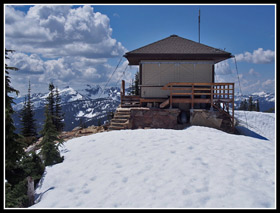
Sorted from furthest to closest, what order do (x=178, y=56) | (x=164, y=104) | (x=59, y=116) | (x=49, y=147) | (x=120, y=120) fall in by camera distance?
(x=59, y=116) → (x=178, y=56) → (x=164, y=104) → (x=120, y=120) → (x=49, y=147)

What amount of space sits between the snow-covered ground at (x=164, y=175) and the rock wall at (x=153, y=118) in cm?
488

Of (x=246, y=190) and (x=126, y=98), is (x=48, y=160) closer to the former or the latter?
(x=246, y=190)

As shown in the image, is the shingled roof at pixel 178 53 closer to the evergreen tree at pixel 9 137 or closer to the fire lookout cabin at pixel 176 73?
the fire lookout cabin at pixel 176 73

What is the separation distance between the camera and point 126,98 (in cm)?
2002

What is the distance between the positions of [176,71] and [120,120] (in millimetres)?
6149

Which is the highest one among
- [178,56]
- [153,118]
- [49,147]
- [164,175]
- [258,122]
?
[178,56]

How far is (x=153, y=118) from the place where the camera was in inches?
632

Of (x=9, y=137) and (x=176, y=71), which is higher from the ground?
(x=176, y=71)

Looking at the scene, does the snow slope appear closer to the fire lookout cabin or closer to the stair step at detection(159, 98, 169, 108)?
the fire lookout cabin

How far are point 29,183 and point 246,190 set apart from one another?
6.42 m

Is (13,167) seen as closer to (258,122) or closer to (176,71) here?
(176,71)

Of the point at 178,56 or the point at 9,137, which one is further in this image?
the point at 178,56

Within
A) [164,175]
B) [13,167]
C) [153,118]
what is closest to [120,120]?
[153,118]

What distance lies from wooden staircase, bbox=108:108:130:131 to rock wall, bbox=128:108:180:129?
329 mm
